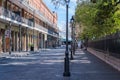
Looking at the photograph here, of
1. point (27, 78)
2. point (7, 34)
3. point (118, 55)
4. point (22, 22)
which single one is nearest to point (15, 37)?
point (22, 22)

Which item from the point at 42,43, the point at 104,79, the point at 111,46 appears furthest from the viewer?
the point at 42,43

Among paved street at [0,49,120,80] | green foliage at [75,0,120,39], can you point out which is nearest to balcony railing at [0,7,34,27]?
green foliage at [75,0,120,39]

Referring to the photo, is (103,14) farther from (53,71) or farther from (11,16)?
(11,16)

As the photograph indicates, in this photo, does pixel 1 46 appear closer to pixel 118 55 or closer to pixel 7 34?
pixel 7 34

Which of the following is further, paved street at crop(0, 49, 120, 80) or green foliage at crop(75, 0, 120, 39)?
green foliage at crop(75, 0, 120, 39)

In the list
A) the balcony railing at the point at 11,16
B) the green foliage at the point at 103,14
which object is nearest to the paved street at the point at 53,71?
the green foliage at the point at 103,14

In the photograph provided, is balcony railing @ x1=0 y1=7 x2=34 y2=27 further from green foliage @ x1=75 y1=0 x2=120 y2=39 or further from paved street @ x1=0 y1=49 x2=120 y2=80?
paved street @ x1=0 y1=49 x2=120 y2=80

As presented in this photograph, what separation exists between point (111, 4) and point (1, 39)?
32045 millimetres

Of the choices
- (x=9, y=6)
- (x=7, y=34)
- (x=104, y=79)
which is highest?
(x=9, y=6)

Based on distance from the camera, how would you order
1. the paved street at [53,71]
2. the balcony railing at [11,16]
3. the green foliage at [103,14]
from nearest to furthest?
the paved street at [53,71], the green foliage at [103,14], the balcony railing at [11,16]

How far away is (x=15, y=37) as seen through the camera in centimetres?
6206

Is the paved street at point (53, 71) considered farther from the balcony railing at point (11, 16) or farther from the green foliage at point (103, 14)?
the balcony railing at point (11, 16)

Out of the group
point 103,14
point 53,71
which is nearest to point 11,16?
point 103,14

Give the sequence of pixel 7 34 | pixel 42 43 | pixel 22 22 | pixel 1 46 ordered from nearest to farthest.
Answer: pixel 7 34 → pixel 1 46 → pixel 22 22 → pixel 42 43
